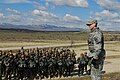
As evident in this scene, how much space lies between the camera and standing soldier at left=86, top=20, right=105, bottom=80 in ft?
33.8

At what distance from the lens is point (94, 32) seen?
10383 millimetres

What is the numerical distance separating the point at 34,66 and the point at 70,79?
253cm

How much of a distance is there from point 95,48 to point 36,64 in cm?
1367

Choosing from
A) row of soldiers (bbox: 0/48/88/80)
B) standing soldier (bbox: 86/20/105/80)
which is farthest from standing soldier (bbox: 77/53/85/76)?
standing soldier (bbox: 86/20/105/80)

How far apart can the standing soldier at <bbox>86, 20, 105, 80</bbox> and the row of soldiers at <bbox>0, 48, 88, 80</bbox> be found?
12.3 metres

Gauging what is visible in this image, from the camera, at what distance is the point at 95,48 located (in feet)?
33.9

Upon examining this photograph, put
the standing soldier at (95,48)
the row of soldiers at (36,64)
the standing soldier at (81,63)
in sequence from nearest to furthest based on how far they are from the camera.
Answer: the standing soldier at (95,48) → the row of soldiers at (36,64) → the standing soldier at (81,63)

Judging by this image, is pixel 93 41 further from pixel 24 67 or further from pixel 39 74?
pixel 39 74

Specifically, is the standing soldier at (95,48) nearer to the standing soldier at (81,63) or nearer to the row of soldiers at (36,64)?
the row of soldiers at (36,64)

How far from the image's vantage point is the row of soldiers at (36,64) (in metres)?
22.5

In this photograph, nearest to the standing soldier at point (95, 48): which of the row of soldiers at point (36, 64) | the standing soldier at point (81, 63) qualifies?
the row of soldiers at point (36, 64)

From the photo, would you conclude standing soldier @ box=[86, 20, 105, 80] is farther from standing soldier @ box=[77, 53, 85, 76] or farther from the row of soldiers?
standing soldier @ box=[77, 53, 85, 76]

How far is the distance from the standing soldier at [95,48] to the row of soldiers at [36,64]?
12.3 m

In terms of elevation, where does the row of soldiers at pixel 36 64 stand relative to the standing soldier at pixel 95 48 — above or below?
below
